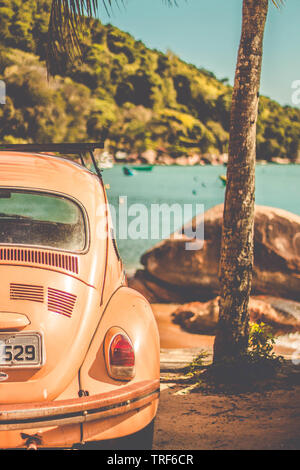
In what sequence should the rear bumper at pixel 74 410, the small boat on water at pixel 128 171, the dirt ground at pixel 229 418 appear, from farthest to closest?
the small boat on water at pixel 128 171
the dirt ground at pixel 229 418
the rear bumper at pixel 74 410

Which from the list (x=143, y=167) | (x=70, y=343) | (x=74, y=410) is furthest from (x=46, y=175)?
(x=143, y=167)

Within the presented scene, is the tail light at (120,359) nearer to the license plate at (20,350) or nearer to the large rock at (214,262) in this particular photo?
the license plate at (20,350)

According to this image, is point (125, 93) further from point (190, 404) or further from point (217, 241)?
point (190, 404)

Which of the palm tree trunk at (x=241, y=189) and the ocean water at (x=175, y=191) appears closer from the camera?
the palm tree trunk at (x=241, y=189)

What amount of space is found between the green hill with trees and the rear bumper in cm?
2816

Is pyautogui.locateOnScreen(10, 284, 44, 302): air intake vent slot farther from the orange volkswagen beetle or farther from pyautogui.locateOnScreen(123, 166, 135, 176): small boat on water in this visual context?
pyautogui.locateOnScreen(123, 166, 135, 176): small boat on water

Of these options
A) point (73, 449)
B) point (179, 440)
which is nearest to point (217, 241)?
point (179, 440)

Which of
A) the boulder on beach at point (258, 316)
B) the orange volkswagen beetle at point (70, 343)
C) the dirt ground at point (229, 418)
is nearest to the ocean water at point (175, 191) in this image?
the boulder on beach at point (258, 316)

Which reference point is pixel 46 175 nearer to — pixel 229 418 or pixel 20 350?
pixel 20 350

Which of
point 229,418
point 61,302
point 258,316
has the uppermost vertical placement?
point 61,302

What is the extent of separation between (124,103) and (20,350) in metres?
80.7

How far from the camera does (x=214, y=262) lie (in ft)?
40.4

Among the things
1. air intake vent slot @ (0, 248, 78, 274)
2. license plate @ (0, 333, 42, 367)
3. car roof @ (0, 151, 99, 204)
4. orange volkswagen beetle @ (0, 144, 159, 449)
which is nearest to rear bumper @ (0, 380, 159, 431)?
orange volkswagen beetle @ (0, 144, 159, 449)

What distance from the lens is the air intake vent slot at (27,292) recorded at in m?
3.21
